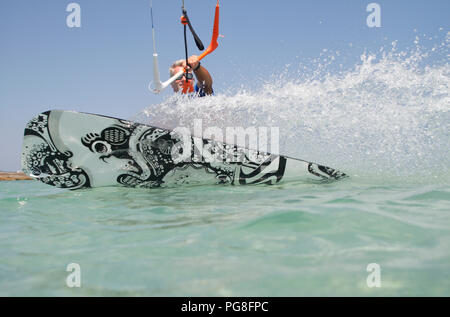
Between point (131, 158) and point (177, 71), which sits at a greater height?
point (177, 71)

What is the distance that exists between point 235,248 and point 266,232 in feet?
0.79

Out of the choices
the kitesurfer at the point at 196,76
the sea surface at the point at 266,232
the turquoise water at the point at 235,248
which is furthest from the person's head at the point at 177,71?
the turquoise water at the point at 235,248

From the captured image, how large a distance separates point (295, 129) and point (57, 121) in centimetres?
283

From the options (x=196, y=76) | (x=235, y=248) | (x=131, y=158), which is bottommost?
(x=235, y=248)

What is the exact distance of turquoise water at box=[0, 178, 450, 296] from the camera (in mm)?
1110

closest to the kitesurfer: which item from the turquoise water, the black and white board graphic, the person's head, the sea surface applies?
the person's head

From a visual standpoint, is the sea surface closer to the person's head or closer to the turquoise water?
the turquoise water

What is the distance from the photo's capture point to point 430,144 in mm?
3848

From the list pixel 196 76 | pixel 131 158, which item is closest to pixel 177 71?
pixel 196 76

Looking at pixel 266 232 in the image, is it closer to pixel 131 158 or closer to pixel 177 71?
pixel 131 158

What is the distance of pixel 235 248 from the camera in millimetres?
1433

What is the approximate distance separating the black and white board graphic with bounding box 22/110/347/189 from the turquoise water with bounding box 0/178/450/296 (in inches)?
41.3

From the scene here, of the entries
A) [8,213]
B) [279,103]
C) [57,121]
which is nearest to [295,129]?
[279,103]
